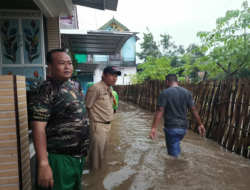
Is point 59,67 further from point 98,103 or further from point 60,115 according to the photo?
point 98,103

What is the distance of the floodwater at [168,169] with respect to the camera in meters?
2.93

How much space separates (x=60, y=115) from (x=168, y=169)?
97.6 inches

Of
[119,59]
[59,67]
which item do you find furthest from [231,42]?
[119,59]

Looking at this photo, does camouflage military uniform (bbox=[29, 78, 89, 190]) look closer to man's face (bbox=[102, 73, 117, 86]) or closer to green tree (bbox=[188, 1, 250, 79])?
man's face (bbox=[102, 73, 117, 86])

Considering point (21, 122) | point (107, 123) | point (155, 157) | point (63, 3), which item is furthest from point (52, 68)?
point (63, 3)

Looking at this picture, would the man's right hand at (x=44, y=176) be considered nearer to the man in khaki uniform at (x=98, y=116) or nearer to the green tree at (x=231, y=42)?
the man in khaki uniform at (x=98, y=116)

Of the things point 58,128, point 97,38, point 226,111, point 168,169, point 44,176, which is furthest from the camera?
point 97,38

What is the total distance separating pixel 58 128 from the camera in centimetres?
160

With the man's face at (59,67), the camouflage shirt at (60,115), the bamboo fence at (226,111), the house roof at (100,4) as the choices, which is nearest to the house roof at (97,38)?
the house roof at (100,4)

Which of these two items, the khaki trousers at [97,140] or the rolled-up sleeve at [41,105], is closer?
the rolled-up sleeve at [41,105]

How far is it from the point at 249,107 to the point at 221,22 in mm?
4876

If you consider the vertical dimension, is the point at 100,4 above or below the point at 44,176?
above

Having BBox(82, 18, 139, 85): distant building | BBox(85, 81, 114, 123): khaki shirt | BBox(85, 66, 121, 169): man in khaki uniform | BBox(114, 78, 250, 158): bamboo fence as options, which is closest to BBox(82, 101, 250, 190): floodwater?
BBox(114, 78, 250, 158): bamboo fence

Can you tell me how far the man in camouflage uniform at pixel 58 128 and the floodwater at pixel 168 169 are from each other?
1.35 meters
